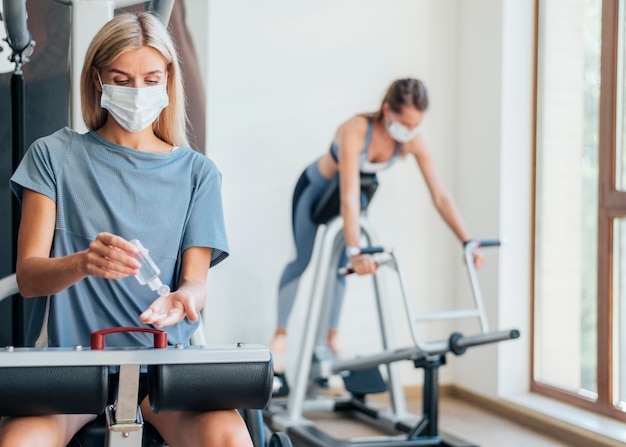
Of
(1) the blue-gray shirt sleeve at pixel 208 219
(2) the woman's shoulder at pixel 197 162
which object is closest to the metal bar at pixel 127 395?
(1) the blue-gray shirt sleeve at pixel 208 219

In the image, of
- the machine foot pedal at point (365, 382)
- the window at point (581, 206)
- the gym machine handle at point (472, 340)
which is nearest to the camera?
the gym machine handle at point (472, 340)

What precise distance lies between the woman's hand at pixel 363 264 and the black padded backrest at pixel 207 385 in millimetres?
1469

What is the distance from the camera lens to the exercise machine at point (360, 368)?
2822 millimetres

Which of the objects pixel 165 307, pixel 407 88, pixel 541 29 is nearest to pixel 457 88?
pixel 541 29

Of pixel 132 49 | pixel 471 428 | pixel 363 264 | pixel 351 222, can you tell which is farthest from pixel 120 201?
pixel 471 428

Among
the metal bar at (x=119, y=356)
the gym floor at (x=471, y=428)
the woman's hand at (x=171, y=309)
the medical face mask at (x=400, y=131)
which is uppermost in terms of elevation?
the medical face mask at (x=400, y=131)

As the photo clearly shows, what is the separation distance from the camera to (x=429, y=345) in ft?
9.24

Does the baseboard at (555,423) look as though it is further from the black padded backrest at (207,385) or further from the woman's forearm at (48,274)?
the woman's forearm at (48,274)

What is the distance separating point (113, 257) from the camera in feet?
3.99

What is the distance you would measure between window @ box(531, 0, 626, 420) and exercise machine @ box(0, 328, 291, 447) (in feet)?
7.54

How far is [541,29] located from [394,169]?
940mm

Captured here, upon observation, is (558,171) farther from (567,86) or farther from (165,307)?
(165,307)

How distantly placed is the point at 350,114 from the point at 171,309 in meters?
2.62

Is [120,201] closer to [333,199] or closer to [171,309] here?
[171,309]
